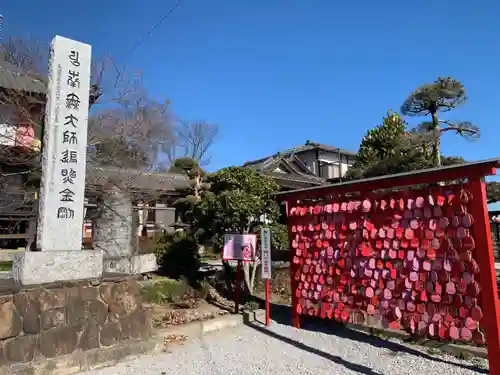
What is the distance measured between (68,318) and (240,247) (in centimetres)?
333

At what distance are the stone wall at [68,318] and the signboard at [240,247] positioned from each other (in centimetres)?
216

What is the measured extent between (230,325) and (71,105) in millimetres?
4609

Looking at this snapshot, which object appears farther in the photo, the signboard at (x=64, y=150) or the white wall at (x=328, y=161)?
the white wall at (x=328, y=161)

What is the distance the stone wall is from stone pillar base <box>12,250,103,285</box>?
0.43 ft

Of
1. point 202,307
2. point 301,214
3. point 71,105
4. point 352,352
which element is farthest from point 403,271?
point 71,105

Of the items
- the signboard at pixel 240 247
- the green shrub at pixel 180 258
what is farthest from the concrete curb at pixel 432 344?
the green shrub at pixel 180 258

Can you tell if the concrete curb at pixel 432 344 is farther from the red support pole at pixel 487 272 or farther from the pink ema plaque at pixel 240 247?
the pink ema plaque at pixel 240 247

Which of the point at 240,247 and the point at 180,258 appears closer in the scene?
the point at 240,247

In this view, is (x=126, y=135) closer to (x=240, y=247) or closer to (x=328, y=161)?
(x=240, y=247)

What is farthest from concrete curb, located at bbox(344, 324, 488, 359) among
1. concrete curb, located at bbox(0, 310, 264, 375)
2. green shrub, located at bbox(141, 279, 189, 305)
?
green shrub, located at bbox(141, 279, 189, 305)

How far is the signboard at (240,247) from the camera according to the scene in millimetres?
7248

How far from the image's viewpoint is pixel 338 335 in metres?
6.24

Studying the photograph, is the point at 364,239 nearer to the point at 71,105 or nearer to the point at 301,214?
the point at 301,214

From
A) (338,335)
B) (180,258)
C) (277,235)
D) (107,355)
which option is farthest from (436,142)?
(107,355)
